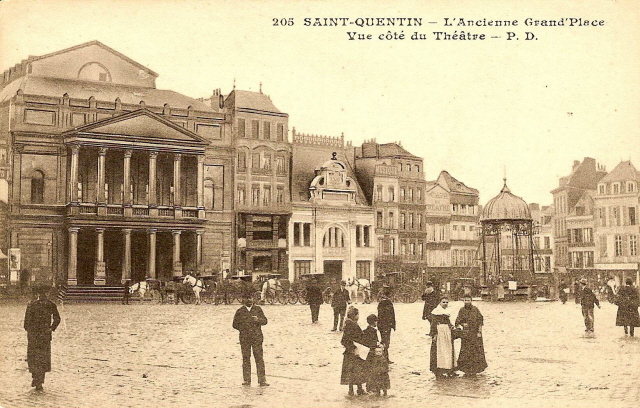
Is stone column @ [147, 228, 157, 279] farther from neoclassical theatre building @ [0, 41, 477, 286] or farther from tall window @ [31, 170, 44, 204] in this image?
tall window @ [31, 170, 44, 204]

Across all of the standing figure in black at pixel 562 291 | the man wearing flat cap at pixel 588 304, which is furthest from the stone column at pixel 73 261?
the standing figure in black at pixel 562 291

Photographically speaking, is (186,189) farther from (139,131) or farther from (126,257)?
(126,257)

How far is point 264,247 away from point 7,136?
583 centimetres

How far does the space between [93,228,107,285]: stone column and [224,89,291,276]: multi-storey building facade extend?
279 centimetres

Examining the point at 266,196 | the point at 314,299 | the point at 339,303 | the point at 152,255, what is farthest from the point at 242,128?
the point at 339,303

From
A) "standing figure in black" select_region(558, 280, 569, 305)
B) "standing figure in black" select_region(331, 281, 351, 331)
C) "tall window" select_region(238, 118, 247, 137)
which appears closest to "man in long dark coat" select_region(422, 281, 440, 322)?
"standing figure in black" select_region(331, 281, 351, 331)

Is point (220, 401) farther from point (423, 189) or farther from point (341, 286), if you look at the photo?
point (423, 189)

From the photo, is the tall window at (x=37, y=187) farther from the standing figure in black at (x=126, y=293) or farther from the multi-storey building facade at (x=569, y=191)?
the multi-storey building facade at (x=569, y=191)

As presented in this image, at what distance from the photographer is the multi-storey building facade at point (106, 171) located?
13422 mm

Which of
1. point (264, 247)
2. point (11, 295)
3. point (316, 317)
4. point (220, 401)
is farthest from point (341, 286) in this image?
point (11, 295)

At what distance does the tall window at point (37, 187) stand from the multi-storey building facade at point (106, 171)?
2 cm

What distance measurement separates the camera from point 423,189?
15859mm

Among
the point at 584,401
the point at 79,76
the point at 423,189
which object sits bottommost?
the point at 584,401

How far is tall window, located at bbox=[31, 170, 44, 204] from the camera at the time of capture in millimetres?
13688
